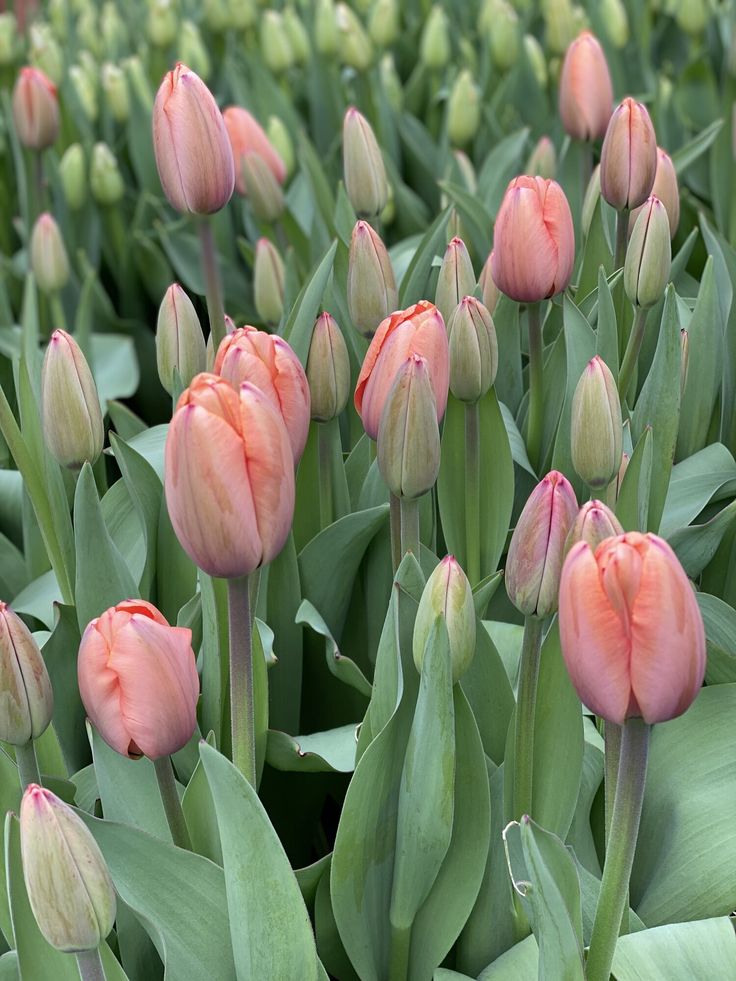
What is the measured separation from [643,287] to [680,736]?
324 millimetres

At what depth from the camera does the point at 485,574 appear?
0.94m

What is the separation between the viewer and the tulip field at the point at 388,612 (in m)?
0.57

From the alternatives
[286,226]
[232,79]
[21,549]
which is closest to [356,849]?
[21,549]

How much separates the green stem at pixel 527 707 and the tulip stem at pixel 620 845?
10cm

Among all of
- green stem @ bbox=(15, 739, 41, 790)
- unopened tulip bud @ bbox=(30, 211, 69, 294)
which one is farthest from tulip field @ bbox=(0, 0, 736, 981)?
unopened tulip bud @ bbox=(30, 211, 69, 294)

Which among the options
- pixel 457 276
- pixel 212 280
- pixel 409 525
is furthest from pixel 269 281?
pixel 409 525

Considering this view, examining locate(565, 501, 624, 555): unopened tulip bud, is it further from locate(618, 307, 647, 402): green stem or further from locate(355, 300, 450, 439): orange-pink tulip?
locate(618, 307, 647, 402): green stem

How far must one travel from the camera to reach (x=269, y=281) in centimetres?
125

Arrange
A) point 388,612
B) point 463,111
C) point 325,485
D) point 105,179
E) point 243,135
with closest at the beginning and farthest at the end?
point 388,612 < point 325,485 < point 243,135 < point 463,111 < point 105,179

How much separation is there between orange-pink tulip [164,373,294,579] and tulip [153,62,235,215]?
1.14 ft

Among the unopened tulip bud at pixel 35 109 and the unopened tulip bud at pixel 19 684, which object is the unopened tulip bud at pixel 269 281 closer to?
the unopened tulip bud at pixel 35 109

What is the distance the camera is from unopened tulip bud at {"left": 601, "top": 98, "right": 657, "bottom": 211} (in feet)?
3.05

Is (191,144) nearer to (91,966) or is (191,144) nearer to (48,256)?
(91,966)

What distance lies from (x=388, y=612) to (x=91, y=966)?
243mm
